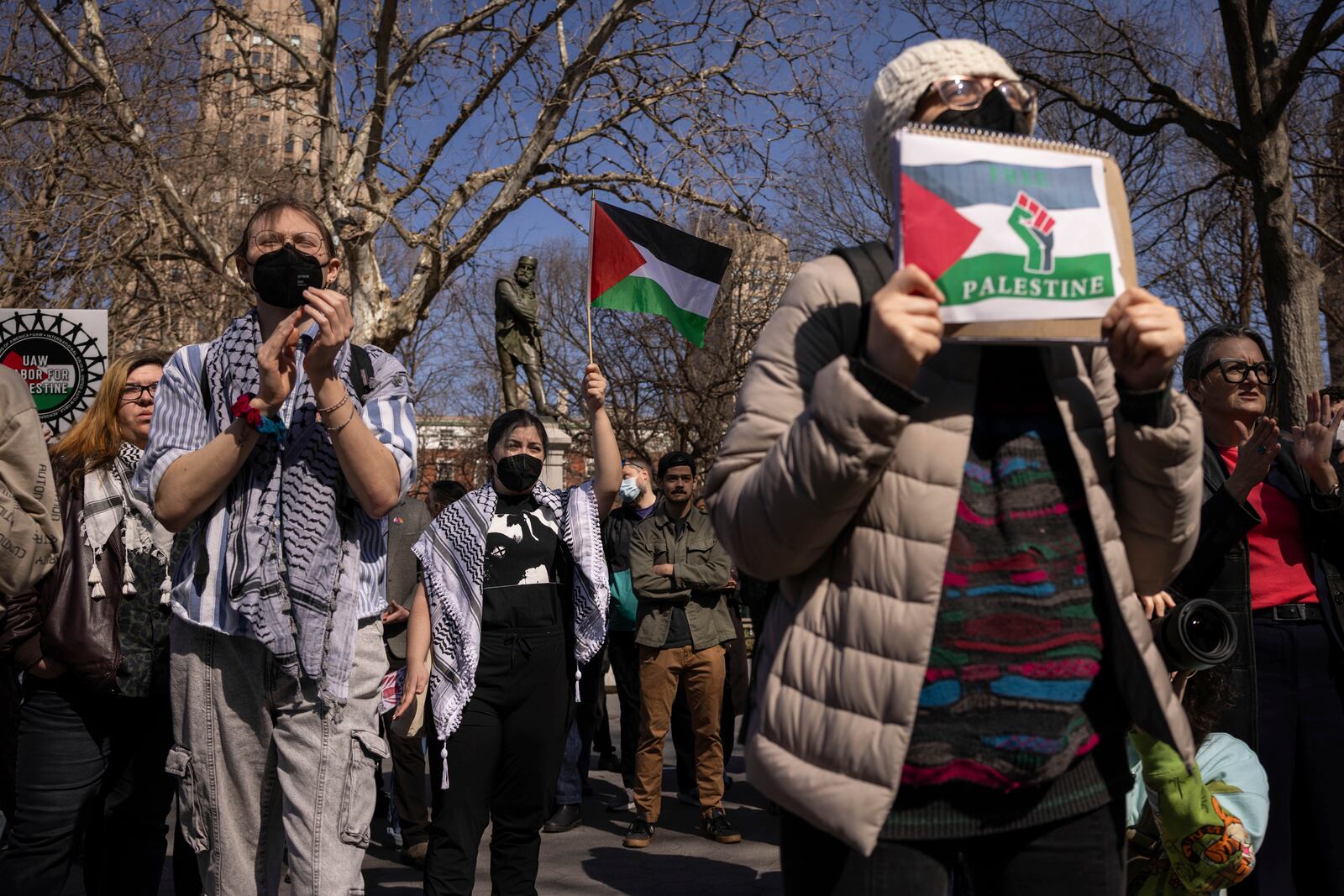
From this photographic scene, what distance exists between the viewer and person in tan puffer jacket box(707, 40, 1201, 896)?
185 centimetres

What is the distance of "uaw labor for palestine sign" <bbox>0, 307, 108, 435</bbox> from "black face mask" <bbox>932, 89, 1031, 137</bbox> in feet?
28.8

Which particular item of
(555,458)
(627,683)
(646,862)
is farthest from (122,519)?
(555,458)

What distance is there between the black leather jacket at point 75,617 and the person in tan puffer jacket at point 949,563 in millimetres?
3084

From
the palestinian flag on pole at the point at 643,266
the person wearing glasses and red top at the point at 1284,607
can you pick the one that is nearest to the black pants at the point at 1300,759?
the person wearing glasses and red top at the point at 1284,607

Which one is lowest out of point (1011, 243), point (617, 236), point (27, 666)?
point (27, 666)

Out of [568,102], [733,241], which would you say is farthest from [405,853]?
[733,241]

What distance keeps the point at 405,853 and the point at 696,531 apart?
2.69 metres

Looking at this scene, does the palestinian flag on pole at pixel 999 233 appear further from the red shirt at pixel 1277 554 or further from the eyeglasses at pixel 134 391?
the eyeglasses at pixel 134 391

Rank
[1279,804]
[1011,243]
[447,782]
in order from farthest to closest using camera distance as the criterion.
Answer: [447,782] → [1279,804] → [1011,243]

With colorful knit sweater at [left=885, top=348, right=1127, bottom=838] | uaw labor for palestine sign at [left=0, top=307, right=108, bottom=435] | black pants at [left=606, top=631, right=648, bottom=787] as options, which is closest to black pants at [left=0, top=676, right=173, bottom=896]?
colorful knit sweater at [left=885, top=348, right=1127, bottom=838]

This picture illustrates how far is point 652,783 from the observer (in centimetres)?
766

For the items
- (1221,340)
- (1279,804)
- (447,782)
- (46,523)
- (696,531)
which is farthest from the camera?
(696,531)

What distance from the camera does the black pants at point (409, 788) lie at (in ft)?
23.2

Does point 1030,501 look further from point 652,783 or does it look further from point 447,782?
point 652,783
